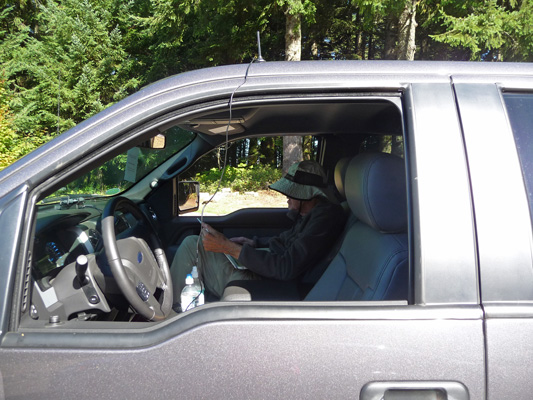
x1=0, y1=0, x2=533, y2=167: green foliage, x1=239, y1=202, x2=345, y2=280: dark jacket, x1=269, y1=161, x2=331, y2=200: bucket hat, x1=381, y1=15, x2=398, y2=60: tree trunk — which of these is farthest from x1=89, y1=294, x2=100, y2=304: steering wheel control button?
x1=381, y1=15, x2=398, y2=60: tree trunk

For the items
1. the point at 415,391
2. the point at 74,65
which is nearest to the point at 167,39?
the point at 74,65

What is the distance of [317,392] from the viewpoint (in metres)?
1.26

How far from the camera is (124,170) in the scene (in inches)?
120

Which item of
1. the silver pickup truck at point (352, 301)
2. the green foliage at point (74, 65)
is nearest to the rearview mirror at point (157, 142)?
the silver pickup truck at point (352, 301)

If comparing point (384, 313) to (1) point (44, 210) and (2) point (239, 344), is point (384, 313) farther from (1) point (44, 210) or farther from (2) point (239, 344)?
(1) point (44, 210)

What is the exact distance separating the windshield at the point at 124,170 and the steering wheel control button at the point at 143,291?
0.54 metres

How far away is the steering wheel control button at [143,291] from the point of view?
2.02 meters

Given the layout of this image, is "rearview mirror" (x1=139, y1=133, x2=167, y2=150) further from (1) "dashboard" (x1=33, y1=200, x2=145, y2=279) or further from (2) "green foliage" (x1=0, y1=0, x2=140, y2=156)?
(2) "green foliage" (x1=0, y1=0, x2=140, y2=156)

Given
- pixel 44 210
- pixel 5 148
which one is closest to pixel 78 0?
pixel 5 148

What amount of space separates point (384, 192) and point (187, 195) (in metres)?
2.36

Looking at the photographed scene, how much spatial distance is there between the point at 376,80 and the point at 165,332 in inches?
37.2

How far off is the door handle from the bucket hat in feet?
7.29

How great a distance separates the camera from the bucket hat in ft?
11.3

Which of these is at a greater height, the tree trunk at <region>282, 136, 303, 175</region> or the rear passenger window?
the tree trunk at <region>282, 136, 303, 175</region>
